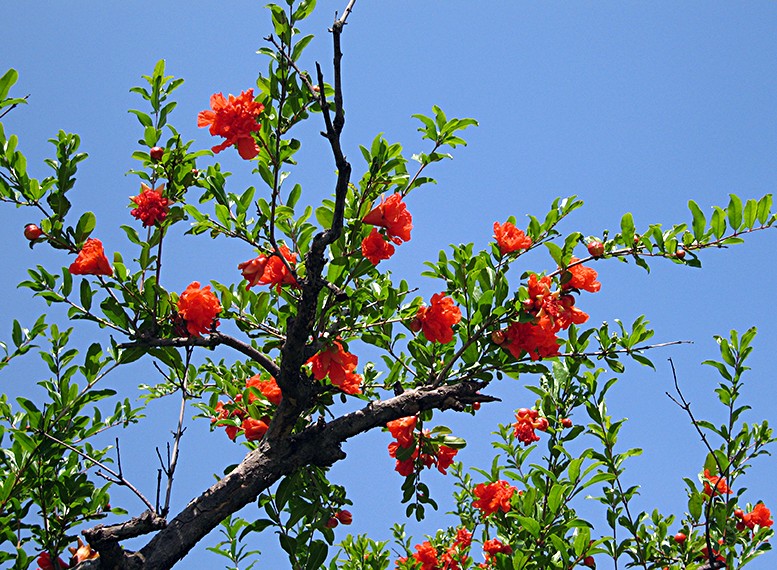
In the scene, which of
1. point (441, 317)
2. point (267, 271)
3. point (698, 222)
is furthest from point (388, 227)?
point (698, 222)

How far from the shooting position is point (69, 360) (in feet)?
10.2

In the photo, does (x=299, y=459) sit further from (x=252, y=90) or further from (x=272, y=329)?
(x=252, y=90)

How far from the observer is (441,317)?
2617mm

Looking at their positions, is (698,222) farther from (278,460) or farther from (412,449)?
(278,460)

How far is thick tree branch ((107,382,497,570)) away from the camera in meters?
2.49

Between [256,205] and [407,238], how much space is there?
743mm

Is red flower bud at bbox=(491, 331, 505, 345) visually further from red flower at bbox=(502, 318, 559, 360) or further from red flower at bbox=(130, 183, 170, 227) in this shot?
red flower at bbox=(130, 183, 170, 227)

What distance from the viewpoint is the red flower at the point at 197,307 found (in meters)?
2.54

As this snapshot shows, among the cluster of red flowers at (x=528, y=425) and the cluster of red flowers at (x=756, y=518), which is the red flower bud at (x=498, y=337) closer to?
the cluster of red flowers at (x=528, y=425)

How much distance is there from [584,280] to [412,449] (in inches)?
42.7

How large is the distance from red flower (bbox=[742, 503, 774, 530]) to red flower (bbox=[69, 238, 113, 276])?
3171 millimetres

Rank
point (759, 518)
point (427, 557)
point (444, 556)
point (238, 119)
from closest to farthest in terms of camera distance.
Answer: point (238, 119) → point (759, 518) → point (427, 557) → point (444, 556)

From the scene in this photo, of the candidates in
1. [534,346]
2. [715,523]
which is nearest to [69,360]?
[534,346]

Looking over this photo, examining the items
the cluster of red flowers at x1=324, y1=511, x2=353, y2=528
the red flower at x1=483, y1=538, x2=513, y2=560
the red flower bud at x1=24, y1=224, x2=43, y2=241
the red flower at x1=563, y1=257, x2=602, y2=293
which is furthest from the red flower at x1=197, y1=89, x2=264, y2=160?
the red flower at x1=483, y1=538, x2=513, y2=560
